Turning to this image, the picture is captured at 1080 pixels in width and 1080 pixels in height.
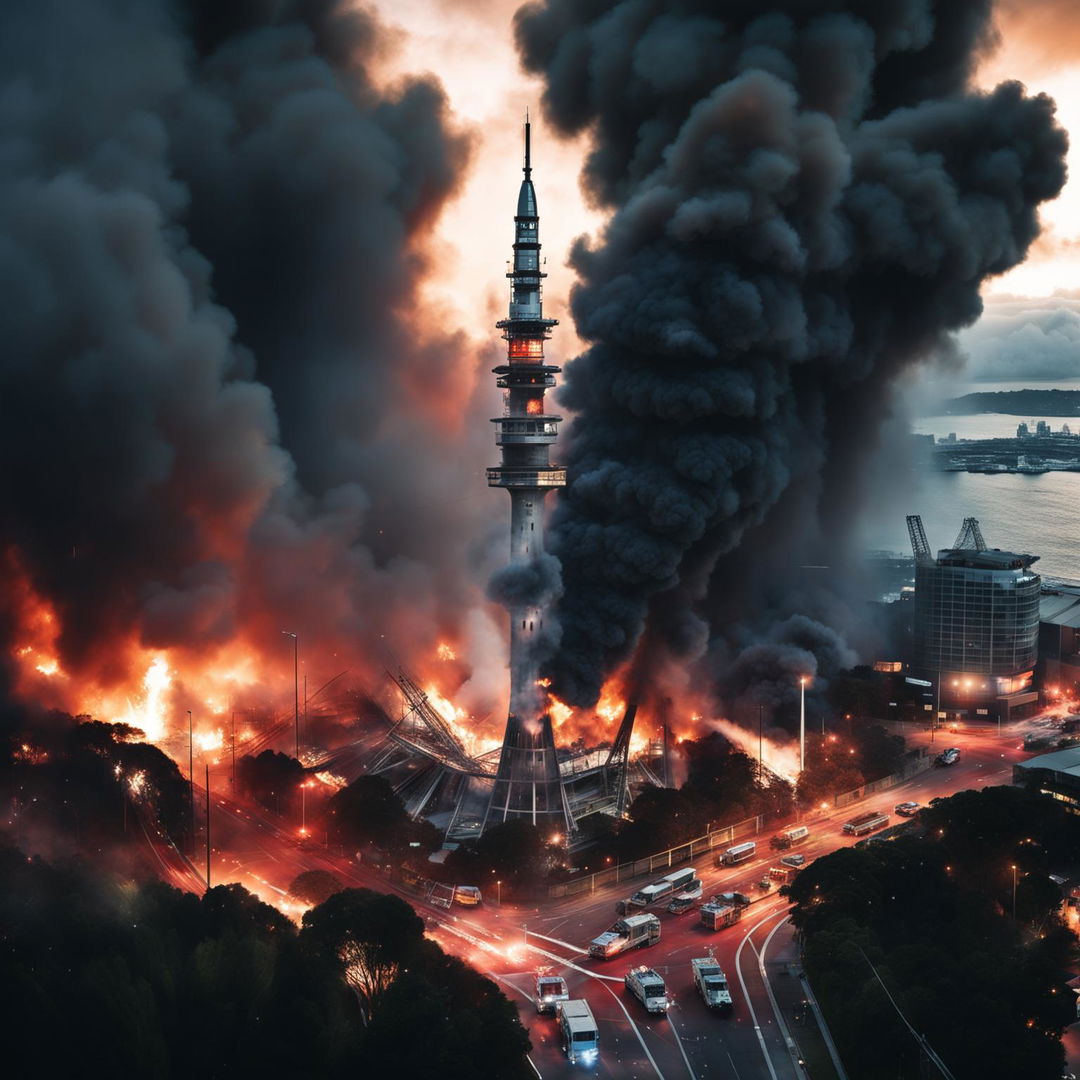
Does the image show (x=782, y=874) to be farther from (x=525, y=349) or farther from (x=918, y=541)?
(x=918, y=541)

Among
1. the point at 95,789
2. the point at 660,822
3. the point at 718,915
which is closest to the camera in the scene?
the point at 718,915

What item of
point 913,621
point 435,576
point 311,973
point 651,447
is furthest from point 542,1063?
point 913,621

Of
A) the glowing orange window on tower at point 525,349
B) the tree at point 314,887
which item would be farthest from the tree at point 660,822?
the glowing orange window on tower at point 525,349

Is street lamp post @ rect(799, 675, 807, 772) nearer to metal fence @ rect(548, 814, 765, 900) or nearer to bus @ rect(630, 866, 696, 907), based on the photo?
metal fence @ rect(548, 814, 765, 900)

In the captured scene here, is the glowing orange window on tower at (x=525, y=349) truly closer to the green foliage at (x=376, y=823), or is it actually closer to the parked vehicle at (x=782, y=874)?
the green foliage at (x=376, y=823)

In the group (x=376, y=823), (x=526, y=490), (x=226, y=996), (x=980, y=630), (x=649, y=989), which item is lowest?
(x=649, y=989)

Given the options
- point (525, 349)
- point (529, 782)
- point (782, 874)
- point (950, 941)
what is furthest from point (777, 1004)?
point (525, 349)
